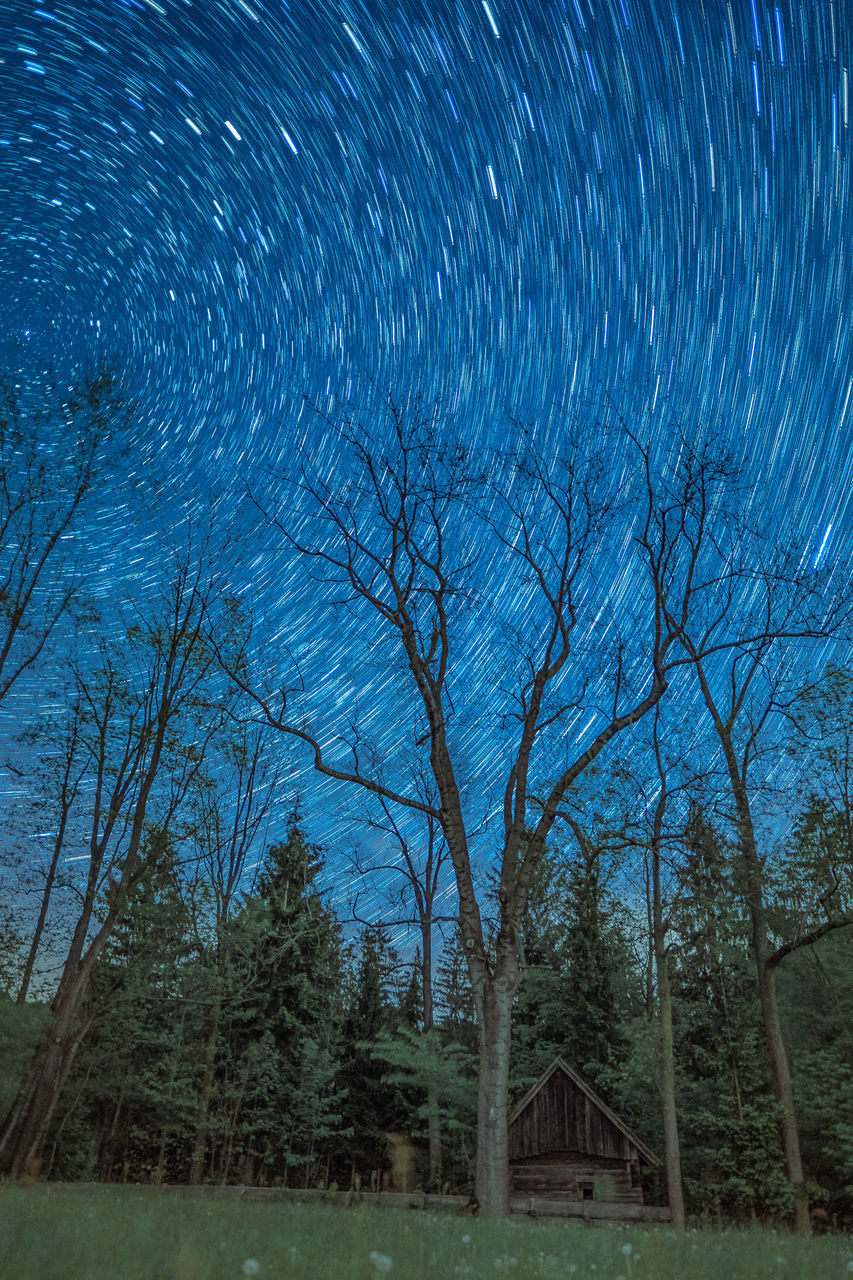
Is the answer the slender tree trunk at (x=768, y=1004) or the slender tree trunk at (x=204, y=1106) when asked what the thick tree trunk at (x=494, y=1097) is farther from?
the slender tree trunk at (x=204, y=1106)

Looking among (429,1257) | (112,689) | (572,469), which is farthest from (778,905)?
(429,1257)

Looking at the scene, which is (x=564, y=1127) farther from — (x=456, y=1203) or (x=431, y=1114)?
(x=456, y=1203)

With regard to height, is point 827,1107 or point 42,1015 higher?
point 42,1015

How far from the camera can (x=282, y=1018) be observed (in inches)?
1398

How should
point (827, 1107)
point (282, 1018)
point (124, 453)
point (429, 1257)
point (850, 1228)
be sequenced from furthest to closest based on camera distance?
point (282, 1018) → point (827, 1107) → point (850, 1228) → point (124, 453) → point (429, 1257)

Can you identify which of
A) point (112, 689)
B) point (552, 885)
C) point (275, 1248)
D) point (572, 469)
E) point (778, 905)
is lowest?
point (275, 1248)

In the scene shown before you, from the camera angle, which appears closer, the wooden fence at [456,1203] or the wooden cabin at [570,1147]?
the wooden fence at [456,1203]

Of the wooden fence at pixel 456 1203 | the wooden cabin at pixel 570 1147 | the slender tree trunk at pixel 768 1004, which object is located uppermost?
the slender tree trunk at pixel 768 1004

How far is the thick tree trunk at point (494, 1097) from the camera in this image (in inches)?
466

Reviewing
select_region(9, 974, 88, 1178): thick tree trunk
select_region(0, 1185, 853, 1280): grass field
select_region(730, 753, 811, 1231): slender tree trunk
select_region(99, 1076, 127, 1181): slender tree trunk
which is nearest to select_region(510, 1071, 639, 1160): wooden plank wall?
select_region(730, 753, 811, 1231): slender tree trunk

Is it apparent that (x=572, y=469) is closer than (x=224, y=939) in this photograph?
Yes

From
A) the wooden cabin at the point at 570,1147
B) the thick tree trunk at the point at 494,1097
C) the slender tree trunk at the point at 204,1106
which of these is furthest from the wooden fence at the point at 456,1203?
the thick tree trunk at the point at 494,1097

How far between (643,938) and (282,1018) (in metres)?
19.2

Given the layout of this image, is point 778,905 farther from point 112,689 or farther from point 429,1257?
point 429,1257
